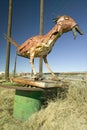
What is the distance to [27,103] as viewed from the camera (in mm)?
5688

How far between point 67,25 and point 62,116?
6.04ft

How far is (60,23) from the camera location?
5543 mm

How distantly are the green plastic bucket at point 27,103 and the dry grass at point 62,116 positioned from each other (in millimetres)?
170

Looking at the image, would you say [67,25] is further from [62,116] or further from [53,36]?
[62,116]

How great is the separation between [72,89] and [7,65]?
8141 millimetres

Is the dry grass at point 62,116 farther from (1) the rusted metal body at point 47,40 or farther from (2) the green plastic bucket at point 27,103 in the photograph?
(1) the rusted metal body at point 47,40

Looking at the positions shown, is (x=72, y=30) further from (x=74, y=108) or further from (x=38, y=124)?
(x=38, y=124)

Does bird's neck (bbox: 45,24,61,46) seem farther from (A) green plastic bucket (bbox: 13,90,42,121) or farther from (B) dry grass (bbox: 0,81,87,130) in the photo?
(A) green plastic bucket (bbox: 13,90,42,121)

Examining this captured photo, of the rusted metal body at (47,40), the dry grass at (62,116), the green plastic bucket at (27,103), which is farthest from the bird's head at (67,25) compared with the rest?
the green plastic bucket at (27,103)

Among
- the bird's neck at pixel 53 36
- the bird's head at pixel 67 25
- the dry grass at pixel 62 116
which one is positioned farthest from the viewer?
the bird's neck at pixel 53 36

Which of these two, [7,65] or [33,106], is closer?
[33,106]

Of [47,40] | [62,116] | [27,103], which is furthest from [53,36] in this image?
[62,116]

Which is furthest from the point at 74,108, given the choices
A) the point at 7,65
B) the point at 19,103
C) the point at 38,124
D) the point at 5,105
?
the point at 7,65

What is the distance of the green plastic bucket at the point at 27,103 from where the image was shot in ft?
18.6
